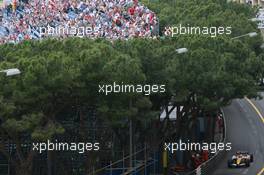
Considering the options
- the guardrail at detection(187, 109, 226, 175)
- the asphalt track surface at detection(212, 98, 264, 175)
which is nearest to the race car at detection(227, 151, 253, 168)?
the asphalt track surface at detection(212, 98, 264, 175)

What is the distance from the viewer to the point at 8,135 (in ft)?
168

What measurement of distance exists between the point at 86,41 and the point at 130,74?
4.03 metres

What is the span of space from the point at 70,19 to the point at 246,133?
2006 cm

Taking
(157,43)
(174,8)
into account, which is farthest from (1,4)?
(174,8)

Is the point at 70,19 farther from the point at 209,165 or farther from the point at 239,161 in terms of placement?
the point at 239,161

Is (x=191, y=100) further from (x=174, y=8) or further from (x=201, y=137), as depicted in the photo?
(x=174, y=8)

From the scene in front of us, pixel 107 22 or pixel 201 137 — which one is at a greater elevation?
pixel 107 22

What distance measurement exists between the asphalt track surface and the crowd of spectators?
1076 centimetres

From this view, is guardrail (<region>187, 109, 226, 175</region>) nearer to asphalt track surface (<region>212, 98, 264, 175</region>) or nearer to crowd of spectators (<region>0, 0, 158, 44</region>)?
asphalt track surface (<region>212, 98, 264, 175</region>)

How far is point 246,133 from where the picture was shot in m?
74.2

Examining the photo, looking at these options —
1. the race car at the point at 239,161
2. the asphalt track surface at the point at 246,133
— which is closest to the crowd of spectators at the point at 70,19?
the race car at the point at 239,161

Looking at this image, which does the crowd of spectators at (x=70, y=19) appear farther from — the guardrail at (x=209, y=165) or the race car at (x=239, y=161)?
the race car at (x=239, y=161)

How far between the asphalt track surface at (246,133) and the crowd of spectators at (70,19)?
10.8 metres

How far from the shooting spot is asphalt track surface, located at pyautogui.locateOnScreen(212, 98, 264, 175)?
2383 inches
